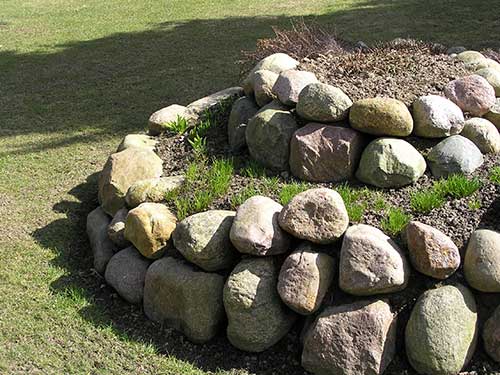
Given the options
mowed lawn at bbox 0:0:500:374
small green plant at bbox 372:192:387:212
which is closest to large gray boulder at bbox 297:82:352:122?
small green plant at bbox 372:192:387:212

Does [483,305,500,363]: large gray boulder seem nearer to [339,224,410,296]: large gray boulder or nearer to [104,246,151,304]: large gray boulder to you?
[339,224,410,296]: large gray boulder

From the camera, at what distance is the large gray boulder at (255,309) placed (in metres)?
3.57

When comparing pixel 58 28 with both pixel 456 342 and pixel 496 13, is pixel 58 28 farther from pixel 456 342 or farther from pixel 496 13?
pixel 456 342

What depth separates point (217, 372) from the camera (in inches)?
139

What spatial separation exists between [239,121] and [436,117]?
136 cm

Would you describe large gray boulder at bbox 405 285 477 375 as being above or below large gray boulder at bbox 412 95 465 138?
below

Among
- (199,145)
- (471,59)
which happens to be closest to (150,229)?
(199,145)

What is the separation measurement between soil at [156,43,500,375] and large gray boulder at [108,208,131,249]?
1.70 feet

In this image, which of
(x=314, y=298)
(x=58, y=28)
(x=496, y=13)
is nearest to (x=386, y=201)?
(x=314, y=298)

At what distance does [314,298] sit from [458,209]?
3.20ft

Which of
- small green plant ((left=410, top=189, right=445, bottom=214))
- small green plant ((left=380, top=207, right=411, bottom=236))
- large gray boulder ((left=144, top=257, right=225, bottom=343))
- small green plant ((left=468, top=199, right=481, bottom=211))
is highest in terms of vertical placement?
small green plant ((left=468, top=199, right=481, bottom=211))

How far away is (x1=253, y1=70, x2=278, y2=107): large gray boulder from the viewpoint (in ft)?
15.3

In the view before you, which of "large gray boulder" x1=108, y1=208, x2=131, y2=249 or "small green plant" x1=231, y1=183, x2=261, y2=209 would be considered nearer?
"small green plant" x1=231, y1=183, x2=261, y2=209

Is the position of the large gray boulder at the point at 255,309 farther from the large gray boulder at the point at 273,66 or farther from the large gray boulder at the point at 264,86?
→ the large gray boulder at the point at 273,66
